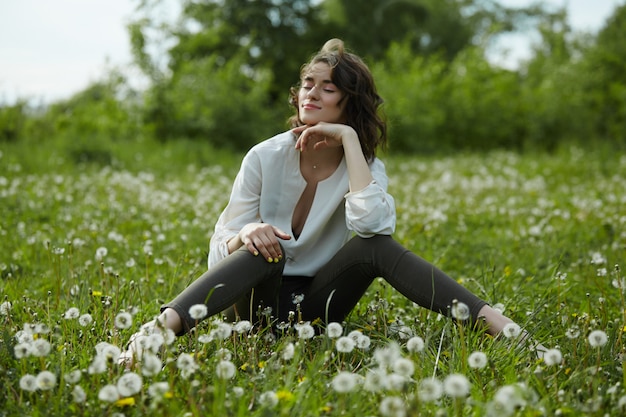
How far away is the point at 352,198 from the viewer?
104 inches

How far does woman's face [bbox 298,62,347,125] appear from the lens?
9.25 feet

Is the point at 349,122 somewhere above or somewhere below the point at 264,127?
above

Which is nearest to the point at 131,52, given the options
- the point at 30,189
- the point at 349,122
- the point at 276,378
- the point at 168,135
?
the point at 168,135

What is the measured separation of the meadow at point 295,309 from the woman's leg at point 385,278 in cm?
9

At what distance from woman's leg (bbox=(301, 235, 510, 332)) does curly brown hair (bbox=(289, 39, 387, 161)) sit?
551 mm

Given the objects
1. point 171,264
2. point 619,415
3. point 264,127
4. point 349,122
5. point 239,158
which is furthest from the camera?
point 264,127

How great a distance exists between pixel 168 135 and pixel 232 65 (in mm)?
2150

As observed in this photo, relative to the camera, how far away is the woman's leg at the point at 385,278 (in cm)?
244

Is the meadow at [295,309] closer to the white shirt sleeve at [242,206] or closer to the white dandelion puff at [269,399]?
the white dandelion puff at [269,399]

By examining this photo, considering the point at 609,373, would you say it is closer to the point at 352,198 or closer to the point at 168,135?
the point at 352,198

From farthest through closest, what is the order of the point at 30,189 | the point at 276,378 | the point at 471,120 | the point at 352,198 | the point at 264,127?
1. the point at 471,120
2. the point at 264,127
3. the point at 30,189
4. the point at 352,198
5. the point at 276,378

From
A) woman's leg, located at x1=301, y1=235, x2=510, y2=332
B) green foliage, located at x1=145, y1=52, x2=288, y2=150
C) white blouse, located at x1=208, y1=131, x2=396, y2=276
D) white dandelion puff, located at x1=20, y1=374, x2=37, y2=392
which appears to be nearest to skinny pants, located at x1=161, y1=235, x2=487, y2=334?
woman's leg, located at x1=301, y1=235, x2=510, y2=332

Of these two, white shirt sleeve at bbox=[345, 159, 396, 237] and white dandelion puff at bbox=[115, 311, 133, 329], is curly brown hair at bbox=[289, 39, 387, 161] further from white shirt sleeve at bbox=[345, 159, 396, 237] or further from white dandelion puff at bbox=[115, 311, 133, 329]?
white dandelion puff at bbox=[115, 311, 133, 329]

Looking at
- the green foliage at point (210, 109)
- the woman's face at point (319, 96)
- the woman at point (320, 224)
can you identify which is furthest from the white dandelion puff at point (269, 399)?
the green foliage at point (210, 109)
